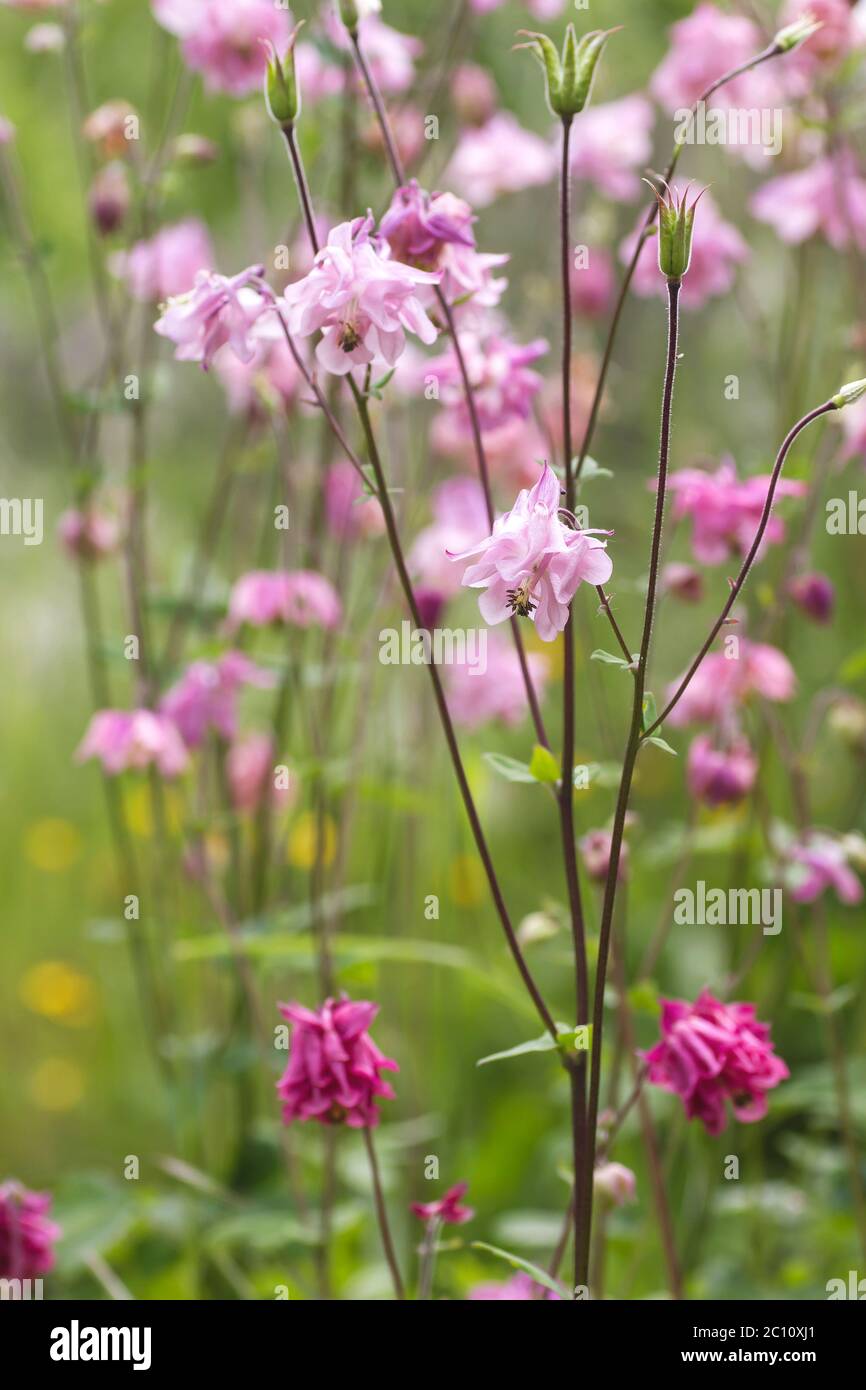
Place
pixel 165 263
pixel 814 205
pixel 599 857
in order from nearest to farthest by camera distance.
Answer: pixel 599 857 < pixel 814 205 < pixel 165 263

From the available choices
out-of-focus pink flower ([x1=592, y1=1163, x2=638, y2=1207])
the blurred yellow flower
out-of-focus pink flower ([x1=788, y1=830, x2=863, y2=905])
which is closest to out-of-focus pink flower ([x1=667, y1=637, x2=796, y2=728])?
out-of-focus pink flower ([x1=788, y1=830, x2=863, y2=905])

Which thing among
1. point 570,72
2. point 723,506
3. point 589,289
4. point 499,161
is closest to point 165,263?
point 499,161

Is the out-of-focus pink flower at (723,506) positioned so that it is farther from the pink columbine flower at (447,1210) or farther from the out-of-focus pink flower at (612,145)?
the out-of-focus pink flower at (612,145)

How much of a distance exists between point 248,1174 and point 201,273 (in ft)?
3.50

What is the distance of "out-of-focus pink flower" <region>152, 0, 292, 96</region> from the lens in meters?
1.40

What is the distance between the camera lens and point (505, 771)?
87 centimetres

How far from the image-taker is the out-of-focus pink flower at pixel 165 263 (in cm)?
156

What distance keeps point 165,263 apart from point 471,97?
40 centimetres

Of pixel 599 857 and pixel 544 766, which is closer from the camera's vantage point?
pixel 544 766

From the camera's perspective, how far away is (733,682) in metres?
1.29

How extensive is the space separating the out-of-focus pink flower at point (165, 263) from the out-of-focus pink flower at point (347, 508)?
275mm

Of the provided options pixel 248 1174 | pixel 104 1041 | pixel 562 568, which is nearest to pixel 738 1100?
pixel 562 568

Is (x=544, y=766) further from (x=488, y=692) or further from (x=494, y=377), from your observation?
(x=488, y=692)

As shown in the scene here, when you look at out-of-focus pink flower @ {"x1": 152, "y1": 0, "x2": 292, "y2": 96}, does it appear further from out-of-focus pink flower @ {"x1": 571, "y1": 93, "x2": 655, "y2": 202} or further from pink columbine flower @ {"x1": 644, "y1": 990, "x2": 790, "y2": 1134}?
pink columbine flower @ {"x1": 644, "y1": 990, "x2": 790, "y2": 1134}
